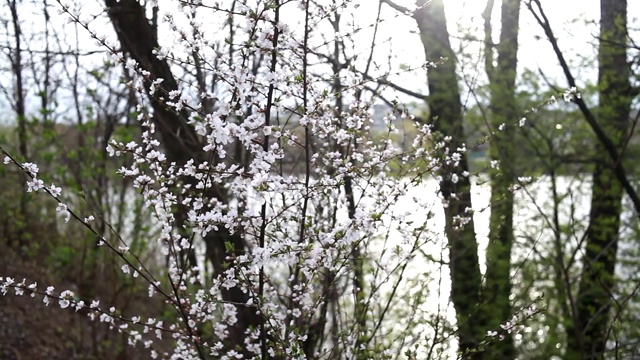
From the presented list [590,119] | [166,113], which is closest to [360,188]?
[166,113]

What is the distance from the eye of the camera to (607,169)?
536cm

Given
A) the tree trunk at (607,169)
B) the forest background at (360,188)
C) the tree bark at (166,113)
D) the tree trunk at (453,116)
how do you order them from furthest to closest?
the tree trunk at (607,169) < the tree trunk at (453,116) < the tree bark at (166,113) < the forest background at (360,188)

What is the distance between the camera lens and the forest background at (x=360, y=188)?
247 cm

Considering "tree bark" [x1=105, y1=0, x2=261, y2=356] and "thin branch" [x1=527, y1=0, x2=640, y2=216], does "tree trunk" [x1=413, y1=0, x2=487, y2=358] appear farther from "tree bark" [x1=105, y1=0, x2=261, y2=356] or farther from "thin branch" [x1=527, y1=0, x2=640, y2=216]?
"tree bark" [x1=105, y1=0, x2=261, y2=356]

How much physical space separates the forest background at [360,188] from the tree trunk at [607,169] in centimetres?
2

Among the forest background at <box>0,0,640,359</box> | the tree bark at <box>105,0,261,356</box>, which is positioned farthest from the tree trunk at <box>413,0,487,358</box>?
the tree bark at <box>105,0,261,356</box>

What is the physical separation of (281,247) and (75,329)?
19.3 feet

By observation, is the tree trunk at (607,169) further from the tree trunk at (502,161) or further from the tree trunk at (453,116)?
the tree trunk at (453,116)

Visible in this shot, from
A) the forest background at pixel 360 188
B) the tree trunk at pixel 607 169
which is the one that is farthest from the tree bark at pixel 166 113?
the tree trunk at pixel 607 169

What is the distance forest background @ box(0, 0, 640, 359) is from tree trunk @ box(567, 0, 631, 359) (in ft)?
0.07

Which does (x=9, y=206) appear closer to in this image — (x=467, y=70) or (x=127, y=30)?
(x=127, y=30)

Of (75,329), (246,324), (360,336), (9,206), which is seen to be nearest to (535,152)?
(246,324)

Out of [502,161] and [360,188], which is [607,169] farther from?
[360,188]

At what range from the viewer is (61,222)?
28.6ft
